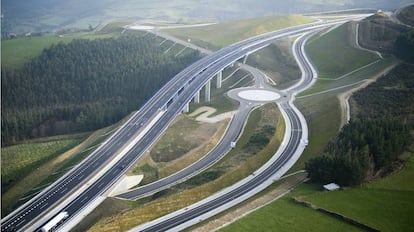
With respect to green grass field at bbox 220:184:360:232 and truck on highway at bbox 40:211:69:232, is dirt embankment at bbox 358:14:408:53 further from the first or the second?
truck on highway at bbox 40:211:69:232

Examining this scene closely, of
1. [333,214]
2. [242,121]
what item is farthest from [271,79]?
[333,214]

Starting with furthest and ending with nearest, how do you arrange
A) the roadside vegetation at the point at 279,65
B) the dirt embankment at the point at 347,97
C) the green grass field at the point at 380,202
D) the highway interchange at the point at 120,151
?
the roadside vegetation at the point at 279,65, the dirt embankment at the point at 347,97, the highway interchange at the point at 120,151, the green grass field at the point at 380,202

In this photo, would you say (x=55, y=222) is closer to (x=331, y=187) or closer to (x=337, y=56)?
(x=331, y=187)

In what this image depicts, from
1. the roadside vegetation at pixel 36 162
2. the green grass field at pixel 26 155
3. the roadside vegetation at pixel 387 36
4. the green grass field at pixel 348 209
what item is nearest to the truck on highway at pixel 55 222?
the roadside vegetation at pixel 36 162

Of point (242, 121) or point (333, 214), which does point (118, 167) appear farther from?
point (333, 214)

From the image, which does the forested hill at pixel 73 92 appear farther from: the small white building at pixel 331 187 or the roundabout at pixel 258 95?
the small white building at pixel 331 187

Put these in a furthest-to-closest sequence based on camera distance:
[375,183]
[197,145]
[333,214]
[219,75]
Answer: [219,75] < [197,145] < [375,183] < [333,214]
